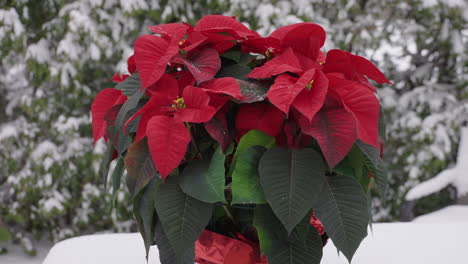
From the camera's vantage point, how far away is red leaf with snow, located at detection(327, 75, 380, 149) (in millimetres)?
412

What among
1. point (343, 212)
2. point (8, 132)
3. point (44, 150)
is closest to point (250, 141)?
point (343, 212)

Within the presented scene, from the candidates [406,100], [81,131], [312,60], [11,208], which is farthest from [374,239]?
[11,208]

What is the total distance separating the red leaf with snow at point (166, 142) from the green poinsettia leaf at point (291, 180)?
73 mm

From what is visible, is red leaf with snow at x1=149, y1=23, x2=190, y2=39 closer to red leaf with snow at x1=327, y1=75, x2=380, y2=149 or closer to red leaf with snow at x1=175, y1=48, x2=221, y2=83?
red leaf with snow at x1=175, y1=48, x2=221, y2=83

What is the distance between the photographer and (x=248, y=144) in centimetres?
44

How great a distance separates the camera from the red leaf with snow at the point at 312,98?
40cm

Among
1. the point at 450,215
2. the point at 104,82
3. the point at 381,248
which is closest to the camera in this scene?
the point at 381,248

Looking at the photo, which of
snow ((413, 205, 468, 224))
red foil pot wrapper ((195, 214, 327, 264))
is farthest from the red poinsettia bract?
snow ((413, 205, 468, 224))

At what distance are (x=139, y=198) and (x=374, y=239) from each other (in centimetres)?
54

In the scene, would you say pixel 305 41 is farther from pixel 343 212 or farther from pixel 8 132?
pixel 8 132

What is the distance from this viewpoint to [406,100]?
238cm

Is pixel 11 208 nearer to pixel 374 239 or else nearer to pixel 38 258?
pixel 38 258

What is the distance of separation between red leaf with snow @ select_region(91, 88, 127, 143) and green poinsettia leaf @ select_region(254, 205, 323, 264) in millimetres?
223

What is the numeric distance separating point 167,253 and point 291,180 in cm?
15
